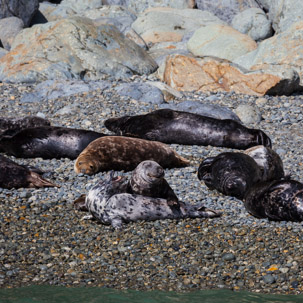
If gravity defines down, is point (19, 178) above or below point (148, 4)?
above

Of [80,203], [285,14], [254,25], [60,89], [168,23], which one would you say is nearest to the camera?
[80,203]

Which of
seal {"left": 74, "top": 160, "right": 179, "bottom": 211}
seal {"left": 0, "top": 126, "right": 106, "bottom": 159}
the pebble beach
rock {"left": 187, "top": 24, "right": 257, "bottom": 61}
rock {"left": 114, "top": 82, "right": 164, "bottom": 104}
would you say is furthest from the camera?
rock {"left": 187, "top": 24, "right": 257, "bottom": 61}

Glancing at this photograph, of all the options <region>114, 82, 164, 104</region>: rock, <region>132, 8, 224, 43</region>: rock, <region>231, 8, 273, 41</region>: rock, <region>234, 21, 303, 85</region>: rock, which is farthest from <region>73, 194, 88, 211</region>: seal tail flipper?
<region>231, 8, 273, 41</region>: rock

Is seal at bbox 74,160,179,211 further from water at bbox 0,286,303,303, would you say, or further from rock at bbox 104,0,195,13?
rock at bbox 104,0,195,13

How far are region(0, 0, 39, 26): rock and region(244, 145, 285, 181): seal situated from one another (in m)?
14.5

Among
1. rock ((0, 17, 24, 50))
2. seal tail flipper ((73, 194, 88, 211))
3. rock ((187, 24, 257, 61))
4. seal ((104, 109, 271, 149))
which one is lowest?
rock ((0, 17, 24, 50))

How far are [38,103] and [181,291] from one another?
830 centimetres

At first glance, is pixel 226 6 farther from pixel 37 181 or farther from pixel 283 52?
pixel 37 181

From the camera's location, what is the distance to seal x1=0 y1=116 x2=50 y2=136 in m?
10.9

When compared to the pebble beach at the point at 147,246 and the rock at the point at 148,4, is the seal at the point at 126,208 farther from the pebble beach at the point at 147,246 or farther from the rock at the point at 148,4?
the rock at the point at 148,4

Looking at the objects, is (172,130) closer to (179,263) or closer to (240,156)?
(240,156)

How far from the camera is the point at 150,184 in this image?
271 inches

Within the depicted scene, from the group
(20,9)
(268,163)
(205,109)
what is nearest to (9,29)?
(20,9)

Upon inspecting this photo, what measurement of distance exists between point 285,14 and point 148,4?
6517mm
